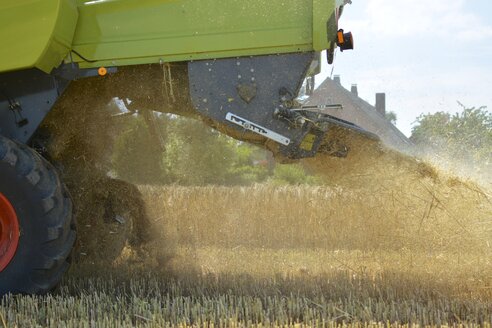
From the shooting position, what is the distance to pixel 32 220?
4.12m

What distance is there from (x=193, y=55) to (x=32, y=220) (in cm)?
141

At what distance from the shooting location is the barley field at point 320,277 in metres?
3.99

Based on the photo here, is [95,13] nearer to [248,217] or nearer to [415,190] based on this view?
[415,190]

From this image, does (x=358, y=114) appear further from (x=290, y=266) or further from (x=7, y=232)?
(x=7, y=232)

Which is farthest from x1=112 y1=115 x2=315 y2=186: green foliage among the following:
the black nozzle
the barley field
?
the black nozzle

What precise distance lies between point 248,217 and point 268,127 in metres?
4.11

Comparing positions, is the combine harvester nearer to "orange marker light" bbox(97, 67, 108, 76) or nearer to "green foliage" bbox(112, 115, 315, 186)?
"orange marker light" bbox(97, 67, 108, 76)

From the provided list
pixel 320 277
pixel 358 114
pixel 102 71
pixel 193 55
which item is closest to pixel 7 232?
pixel 102 71

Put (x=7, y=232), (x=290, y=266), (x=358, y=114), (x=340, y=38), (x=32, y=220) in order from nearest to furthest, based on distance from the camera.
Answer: (x=32, y=220), (x=7, y=232), (x=340, y=38), (x=290, y=266), (x=358, y=114)

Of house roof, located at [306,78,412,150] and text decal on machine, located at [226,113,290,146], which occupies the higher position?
house roof, located at [306,78,412,150]

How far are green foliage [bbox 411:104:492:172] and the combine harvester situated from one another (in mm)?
1374

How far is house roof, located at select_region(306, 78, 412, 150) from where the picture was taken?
5270 mm

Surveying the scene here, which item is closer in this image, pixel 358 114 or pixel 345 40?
pixel 345 40

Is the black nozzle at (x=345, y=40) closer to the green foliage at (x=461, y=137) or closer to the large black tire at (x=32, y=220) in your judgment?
the green foliage at (x=461, y=137)
